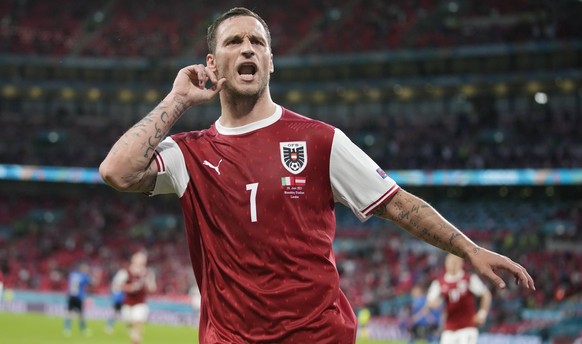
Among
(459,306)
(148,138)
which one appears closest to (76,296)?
(459,306)

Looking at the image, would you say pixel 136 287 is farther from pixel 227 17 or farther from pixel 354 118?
pixel 354 118

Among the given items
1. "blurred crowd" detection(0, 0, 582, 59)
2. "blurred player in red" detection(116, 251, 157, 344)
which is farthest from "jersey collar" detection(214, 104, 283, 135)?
"blurred crowd" detection(0, 0, 582, 59)

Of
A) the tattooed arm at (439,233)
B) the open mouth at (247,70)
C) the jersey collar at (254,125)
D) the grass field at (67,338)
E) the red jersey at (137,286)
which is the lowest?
the grass field at (67,338)

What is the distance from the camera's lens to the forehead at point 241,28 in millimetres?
4445

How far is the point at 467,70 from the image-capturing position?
1794 inches

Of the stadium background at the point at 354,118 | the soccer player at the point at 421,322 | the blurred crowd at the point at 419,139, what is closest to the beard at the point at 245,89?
the soccer player at the point at 421,322

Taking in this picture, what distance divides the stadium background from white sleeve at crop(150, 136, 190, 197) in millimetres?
26083

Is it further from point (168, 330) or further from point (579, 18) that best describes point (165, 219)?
point (579, 18)

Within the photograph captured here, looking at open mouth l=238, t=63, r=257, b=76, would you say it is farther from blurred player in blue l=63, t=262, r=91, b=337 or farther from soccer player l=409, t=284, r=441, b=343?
blurred player in blue l=63, t=262, r=91, b=337

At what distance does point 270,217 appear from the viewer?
4234 mm

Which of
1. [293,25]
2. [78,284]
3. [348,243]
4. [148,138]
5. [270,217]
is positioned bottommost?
[348,243]

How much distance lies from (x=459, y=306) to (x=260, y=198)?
33.8 feet

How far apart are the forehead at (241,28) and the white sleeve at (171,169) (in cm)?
64

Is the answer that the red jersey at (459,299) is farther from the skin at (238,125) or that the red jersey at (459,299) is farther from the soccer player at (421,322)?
the skin at (238,125)
